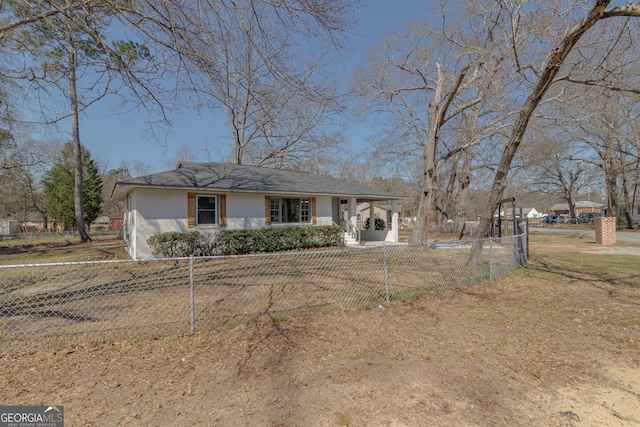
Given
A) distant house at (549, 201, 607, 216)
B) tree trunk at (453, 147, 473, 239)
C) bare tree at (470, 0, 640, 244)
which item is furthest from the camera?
distant house at (549, 201, 607, 216)

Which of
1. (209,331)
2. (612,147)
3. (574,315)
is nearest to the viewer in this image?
(209,331)

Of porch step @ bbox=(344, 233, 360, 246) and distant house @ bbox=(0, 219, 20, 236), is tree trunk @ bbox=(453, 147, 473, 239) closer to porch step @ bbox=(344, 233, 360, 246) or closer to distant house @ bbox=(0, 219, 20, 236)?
porch step @ bbox=(344, 233, 360, 246)

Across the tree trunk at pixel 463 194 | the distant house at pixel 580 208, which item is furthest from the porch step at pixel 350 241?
the distant house at pixel 580 208

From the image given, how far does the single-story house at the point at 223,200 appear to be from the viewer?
10.4 metres

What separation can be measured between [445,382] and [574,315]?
335cm

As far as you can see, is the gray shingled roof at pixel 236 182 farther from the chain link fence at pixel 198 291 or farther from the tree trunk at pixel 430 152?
the tree trunk at pixel 430 152

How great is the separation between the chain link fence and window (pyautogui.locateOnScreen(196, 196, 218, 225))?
94.6 inches

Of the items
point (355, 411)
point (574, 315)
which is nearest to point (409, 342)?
point (355, 411)

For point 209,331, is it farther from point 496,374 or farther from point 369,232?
point 369,232

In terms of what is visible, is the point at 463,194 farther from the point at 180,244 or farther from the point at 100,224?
the point at 100,224

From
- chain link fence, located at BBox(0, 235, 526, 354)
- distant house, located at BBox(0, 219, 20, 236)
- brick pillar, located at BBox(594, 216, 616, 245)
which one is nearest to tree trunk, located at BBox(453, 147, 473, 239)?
brick pillar, located at BBox(594, 216, 616, 245)

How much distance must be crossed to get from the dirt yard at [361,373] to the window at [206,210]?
8.34 metres

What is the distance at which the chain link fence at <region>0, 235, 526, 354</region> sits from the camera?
13.4 feet

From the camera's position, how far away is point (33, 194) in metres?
33.0
